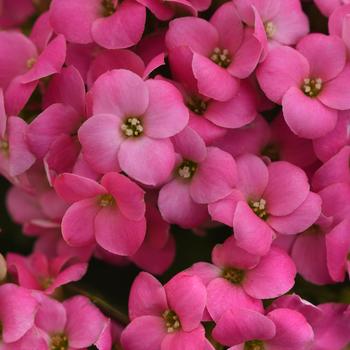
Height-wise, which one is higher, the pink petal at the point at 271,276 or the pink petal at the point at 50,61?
the pink petal at the point at 50,61

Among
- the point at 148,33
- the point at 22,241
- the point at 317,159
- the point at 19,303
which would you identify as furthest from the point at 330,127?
the point at 22,241

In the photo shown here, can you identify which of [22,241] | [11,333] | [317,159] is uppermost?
[317,159]

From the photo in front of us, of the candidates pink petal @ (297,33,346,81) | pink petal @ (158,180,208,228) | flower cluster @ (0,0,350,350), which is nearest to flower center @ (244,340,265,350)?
flower cluster @ (0,0,350,350)

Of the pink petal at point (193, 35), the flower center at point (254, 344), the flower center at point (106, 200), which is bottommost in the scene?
the flower center at point (254, 344)

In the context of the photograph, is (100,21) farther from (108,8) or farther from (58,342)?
(58,342)

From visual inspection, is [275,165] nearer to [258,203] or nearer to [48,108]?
[258,203]

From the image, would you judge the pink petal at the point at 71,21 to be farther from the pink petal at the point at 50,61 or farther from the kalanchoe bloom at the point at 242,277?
the kalanchoe bloom at the point at 242,277

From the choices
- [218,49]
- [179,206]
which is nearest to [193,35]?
[218,49]

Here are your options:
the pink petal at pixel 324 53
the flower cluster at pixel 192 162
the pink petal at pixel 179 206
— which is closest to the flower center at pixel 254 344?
the flower cluster at pixel 192 162
